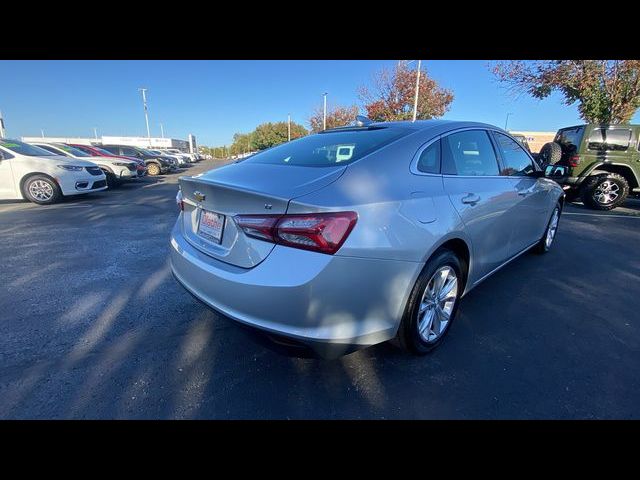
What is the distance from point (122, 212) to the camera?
24.3 feet

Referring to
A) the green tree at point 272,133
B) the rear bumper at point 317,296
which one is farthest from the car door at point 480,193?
the green tree at point 272,133

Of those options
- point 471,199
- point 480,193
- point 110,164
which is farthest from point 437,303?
point 110,164

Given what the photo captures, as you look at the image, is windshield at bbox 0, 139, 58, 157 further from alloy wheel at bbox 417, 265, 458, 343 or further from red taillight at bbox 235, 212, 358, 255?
alloy wheel at bbox 417, 265, 458, 343

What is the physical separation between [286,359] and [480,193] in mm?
1966

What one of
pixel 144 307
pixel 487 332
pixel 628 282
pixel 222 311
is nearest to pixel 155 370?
pixel 222 311

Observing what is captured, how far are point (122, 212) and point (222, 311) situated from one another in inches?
275

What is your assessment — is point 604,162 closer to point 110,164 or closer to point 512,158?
point 512,158

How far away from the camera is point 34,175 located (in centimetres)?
794

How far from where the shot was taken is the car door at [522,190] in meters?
3.14

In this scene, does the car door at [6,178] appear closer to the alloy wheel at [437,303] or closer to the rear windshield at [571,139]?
the alloy wheel at [437,303]

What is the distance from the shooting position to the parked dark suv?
17.5 m

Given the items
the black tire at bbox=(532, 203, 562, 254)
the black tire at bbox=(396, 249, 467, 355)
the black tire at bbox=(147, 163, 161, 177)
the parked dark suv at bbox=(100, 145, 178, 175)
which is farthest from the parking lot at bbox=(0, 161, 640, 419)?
the black tire at bbox=(147, 163, 161, 177)
